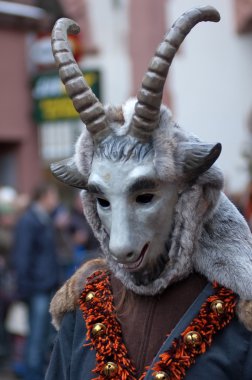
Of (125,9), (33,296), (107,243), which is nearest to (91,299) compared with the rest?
(107,243)

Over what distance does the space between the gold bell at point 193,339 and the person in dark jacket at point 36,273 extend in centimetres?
466

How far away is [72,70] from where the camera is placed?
2.69 metres

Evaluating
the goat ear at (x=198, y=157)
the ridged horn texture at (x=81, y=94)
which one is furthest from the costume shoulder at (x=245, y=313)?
the ridged horn texture at (x=81, y=94)

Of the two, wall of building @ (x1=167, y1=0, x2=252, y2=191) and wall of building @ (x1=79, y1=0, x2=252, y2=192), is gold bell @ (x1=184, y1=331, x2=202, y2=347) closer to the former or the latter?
wall of building @ (x1=79, y1=0, x2=252, y2=192)

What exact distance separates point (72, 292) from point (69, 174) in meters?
0.44

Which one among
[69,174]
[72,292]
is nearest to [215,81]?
[72,292]

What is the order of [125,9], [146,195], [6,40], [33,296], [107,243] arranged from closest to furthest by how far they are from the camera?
[146,195] → [107,243] → [33,296] → [125,9] → [6,40]

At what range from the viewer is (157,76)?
8.46ft

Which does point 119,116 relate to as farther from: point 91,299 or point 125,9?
point 125,9

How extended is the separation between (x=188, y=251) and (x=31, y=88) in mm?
10330

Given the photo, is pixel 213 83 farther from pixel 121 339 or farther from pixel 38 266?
pixel 121 339

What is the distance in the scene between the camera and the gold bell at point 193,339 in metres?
2.68

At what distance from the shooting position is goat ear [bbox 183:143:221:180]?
A: 2633 mm

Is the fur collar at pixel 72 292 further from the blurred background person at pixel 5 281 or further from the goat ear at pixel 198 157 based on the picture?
the blurred background person at pixel 5 281
